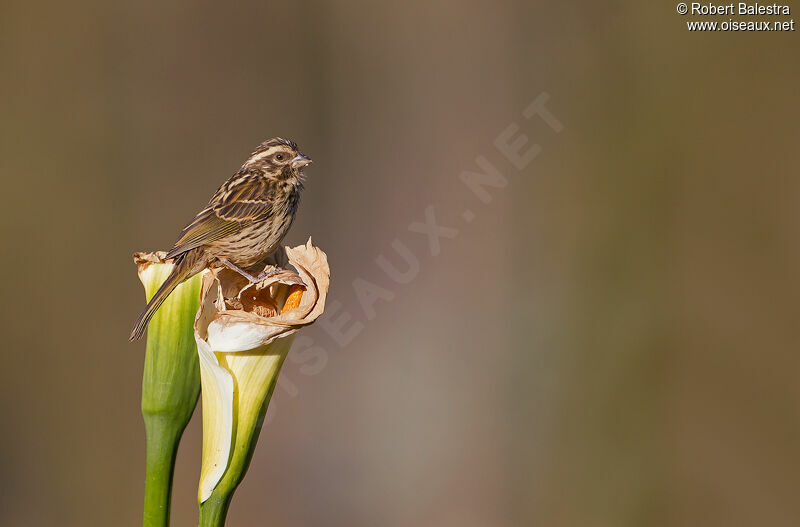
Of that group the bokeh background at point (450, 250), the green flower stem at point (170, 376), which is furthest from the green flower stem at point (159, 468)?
the bokeh background at point (450, 250)

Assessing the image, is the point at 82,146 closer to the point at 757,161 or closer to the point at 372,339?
the point at 372,339

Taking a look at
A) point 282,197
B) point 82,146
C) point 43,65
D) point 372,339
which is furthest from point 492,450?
point 43,65

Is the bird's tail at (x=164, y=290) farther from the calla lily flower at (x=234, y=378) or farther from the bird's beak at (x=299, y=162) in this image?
the bird's beak at (x=299, y=162)

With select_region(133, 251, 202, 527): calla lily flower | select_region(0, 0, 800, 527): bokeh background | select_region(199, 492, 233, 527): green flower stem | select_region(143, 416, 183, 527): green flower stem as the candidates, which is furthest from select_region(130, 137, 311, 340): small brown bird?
select_region(0, 0, 800, 527): bokeh background

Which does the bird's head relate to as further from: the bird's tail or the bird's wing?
the bird's tail

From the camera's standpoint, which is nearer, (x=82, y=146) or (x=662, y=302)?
(x=662, y=302)

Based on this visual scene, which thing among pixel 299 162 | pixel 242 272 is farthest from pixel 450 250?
pixel 242 272
